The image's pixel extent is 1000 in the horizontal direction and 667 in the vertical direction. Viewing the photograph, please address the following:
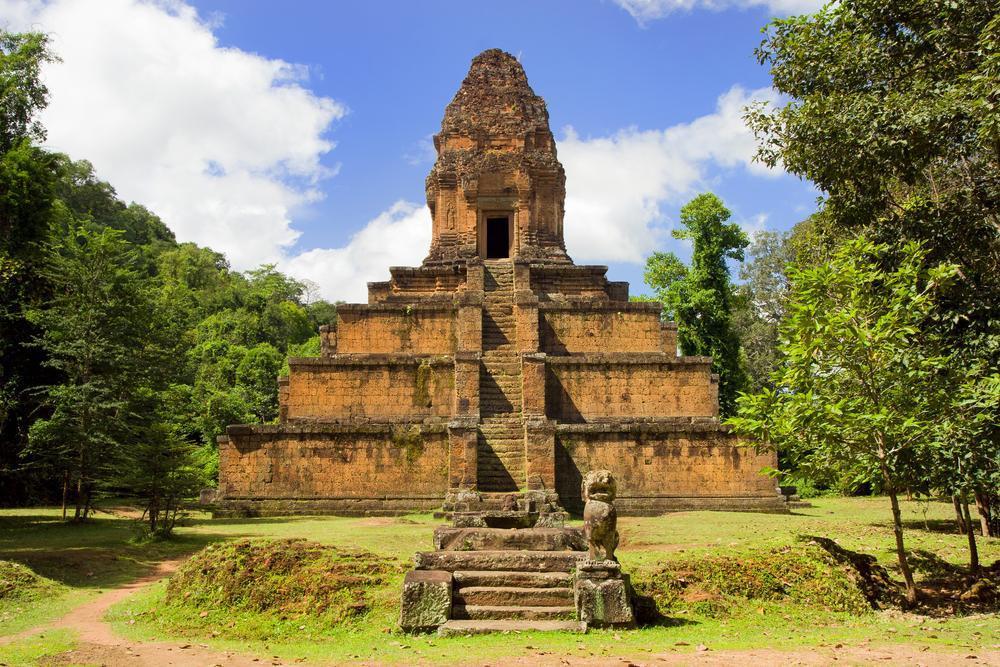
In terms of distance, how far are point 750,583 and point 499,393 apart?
10.1 metres

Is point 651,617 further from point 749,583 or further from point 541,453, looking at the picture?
point 541,453

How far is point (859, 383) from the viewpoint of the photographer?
10.5 meters

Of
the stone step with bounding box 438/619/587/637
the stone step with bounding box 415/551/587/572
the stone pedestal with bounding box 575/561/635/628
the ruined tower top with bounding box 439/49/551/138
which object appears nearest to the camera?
the stone step with bounding box 438/619/587/637

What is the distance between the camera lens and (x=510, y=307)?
2148 cm

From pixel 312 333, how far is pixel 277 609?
1876 inches

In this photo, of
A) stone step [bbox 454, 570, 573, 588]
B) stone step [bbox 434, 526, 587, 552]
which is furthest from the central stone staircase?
stone step [bbox 454, 570, 573, 588]

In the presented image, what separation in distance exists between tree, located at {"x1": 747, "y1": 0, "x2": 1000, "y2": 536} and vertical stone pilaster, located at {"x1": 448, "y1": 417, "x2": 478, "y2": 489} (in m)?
8.59

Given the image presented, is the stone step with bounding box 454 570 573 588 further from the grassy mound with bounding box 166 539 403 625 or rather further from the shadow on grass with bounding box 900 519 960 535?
the shadow on grass with bounding box 900 519 960 535

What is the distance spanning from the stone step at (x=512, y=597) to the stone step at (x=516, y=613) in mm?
123

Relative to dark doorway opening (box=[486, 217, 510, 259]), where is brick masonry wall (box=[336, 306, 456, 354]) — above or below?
below

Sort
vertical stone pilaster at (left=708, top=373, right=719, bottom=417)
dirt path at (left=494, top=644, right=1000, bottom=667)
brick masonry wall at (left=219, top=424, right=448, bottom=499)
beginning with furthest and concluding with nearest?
vertical stone pilaster at (left=708, top=373, right=719, bottom=417) < brick masonry wall at (left=219, top=424, right=448, bottom=499) < dirt path at (left=494, top=644, right=1000, bottom=667)

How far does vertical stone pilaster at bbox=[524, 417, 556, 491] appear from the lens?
1741cm

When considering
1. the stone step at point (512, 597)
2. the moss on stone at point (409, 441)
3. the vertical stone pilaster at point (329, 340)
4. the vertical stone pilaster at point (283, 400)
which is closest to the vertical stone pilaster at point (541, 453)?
the moss on stone at point (409, 441)

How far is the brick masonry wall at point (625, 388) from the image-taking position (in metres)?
19.4
